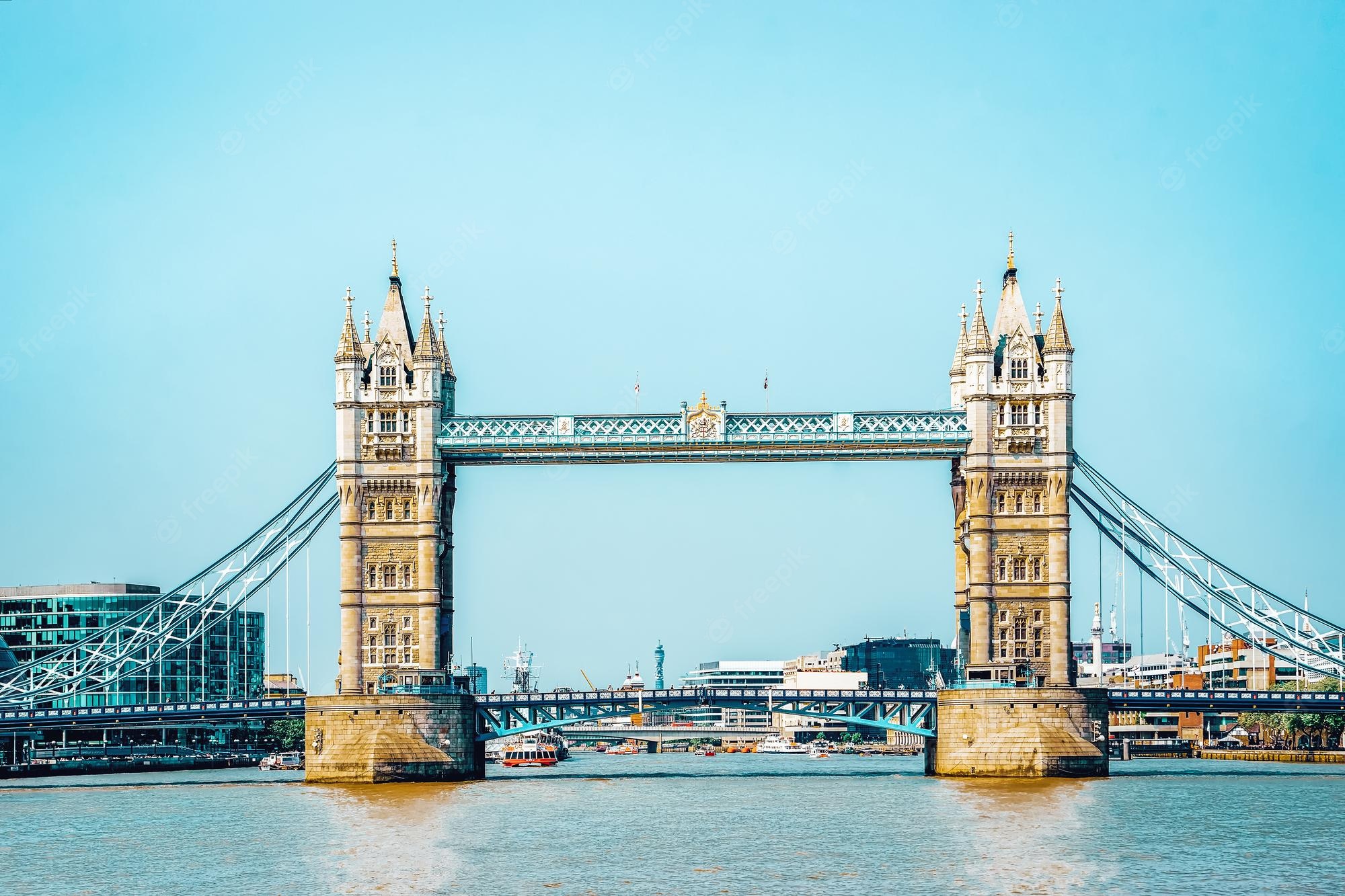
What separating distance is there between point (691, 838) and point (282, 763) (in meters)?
99.6

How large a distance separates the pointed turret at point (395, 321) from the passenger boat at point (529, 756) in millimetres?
61457

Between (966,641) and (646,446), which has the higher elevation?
(646,446)

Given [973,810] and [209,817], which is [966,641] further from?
[209,817]

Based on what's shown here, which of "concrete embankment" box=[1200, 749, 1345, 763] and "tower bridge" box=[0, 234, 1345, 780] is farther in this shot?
"concrete embankment" box=[1200, 749, 1345, 763]

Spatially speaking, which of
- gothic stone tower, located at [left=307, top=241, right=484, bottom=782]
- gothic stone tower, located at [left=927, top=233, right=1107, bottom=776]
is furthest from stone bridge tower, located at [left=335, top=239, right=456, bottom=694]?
gothic stone tower, located at [left=927, top=233, right=1107, bottom=776]

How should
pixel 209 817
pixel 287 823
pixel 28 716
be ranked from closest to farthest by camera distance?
pixel 287 823, pixel 209 817, pixel 28 716

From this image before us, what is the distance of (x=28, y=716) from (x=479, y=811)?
42594mm

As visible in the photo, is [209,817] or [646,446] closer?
[209,817]

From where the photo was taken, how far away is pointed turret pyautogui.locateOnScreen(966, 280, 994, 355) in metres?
127

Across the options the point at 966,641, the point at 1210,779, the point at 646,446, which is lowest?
the point at 1210,779

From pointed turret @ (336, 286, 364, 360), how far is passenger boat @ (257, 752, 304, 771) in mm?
60566

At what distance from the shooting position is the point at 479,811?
104 m

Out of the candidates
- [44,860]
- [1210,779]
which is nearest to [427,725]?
[44,860]

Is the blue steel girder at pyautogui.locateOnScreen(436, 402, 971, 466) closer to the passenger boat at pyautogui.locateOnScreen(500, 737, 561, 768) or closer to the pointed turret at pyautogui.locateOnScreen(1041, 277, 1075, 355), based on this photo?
the pointed turret at pyautogui.locateOnScreen(1041, 277, 1075, 355)
